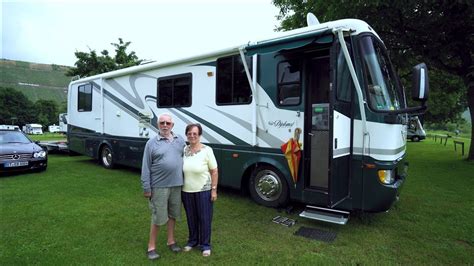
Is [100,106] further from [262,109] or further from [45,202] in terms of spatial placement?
[262,109]

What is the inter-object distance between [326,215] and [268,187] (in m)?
1.11

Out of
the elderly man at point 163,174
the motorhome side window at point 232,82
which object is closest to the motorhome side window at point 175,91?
the motorhome side window at point 232,82

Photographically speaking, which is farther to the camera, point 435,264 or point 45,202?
point 45,202

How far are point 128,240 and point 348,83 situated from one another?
11.9 feet

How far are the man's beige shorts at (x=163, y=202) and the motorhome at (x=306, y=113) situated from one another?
2015 mm

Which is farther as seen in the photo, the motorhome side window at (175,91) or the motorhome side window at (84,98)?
the motorhome side window at (84,98)

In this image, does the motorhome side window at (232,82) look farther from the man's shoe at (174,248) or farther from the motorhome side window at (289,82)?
the man's shoe at (174,248)

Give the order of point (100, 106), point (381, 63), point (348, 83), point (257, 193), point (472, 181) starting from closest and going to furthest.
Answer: point (348, 83) → point (381, 63) → point (257, 193) → point (472, 181) → point (100, 106)

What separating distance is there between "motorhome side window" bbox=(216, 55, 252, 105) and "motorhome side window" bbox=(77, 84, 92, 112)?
18.8ft

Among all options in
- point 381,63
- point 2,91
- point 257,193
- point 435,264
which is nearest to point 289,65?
point 381,63

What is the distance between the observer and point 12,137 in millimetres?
9078

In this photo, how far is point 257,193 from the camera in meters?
5.54

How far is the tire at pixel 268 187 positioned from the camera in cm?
519

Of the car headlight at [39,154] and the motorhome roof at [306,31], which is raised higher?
the motorhome roof at [306,31]
